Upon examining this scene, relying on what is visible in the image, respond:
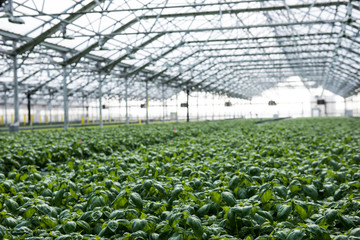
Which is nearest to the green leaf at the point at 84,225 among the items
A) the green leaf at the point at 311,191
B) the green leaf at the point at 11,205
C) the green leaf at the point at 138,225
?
the green leaf at the point at 138,225

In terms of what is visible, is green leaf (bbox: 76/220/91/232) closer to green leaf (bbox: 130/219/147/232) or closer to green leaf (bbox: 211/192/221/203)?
green leaf (bbox: 130/219/147/232)

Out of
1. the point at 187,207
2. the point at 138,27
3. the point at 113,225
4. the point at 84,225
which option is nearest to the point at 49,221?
the point at 84,225

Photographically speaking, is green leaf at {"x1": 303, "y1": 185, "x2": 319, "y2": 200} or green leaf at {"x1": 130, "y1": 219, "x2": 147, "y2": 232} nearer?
green leaf at {"x1": 130, "y1": 219, "x2": 147, "y2": 232}

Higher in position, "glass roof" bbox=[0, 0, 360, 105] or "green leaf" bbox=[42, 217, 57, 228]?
"glass roof" bbox=[0, 0, 360, 105]

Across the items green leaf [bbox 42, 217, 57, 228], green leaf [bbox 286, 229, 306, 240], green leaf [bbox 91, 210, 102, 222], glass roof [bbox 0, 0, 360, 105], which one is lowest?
green leaf [bbox 42, 217, 57, 228]

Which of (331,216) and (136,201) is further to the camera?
(136,201)

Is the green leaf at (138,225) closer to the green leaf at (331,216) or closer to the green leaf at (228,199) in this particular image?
the green leaf at (228,199)

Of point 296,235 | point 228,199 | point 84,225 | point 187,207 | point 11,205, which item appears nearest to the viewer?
point 296,235

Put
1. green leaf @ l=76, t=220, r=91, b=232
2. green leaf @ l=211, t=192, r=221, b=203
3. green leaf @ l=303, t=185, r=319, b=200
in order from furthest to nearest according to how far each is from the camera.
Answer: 1. green leaf @ l=303, t=185, r=319, b=200
2. green leaf @ l=211, t=192, r=221, b=203
3. green leaf @ l=76, t=220, r=91, b=232

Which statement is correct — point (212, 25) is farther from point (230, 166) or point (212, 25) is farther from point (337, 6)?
point (230, 166)

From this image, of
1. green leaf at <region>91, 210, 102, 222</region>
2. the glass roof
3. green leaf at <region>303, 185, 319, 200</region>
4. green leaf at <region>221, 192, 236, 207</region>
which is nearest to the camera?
green leaf at <region>91, 210, 102, 222</region>

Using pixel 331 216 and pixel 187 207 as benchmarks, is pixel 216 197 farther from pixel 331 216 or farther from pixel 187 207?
pixel 331 216

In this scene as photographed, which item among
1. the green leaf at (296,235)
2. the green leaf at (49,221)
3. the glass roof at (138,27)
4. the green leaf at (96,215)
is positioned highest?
the glass roof at (138,27)

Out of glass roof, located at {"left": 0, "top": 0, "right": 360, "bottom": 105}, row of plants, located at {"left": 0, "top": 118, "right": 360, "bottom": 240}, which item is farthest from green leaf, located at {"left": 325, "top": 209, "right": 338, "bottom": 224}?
glass roof, located at {"left": 0, "top": 0, "right": 360, "bottom": 105}
